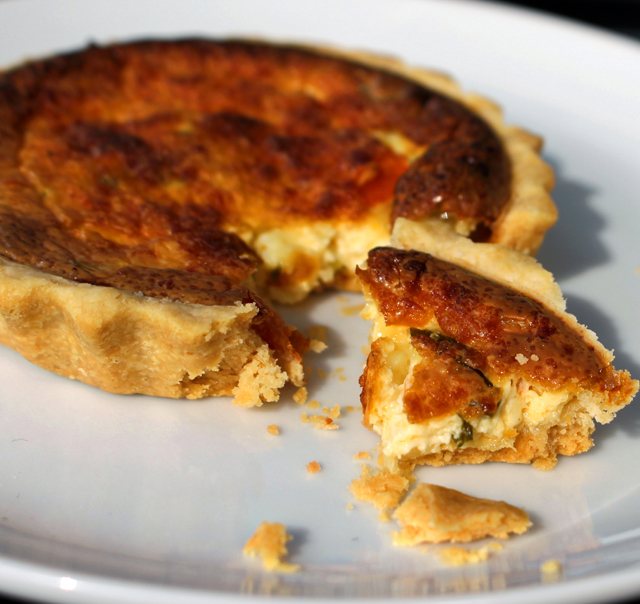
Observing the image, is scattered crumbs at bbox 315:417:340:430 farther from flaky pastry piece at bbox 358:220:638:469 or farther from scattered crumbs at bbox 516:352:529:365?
scattered crumbs at bbox 516:352:529:365

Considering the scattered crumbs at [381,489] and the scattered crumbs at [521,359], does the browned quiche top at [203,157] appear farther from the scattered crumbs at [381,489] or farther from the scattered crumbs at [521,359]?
the scattered crumbs at [521,359]

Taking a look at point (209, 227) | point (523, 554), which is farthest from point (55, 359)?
point (523, 554)

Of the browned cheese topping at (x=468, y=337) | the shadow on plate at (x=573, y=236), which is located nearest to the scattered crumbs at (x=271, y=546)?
the browned cheese topping at (x=468, y=337)

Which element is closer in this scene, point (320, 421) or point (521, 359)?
point (521, 359)

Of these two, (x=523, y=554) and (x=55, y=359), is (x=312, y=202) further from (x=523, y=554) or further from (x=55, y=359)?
(x=523, y=554)

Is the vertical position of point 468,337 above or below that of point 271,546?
above

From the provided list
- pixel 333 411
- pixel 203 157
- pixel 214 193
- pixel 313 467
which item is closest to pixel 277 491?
pixel 313 467

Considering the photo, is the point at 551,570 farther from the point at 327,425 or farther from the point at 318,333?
the point at 318,333

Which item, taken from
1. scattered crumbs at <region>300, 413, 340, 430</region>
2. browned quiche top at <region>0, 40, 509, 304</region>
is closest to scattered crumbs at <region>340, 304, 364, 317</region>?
browned quiche top at <region>0, 40, 509, 304</region>
